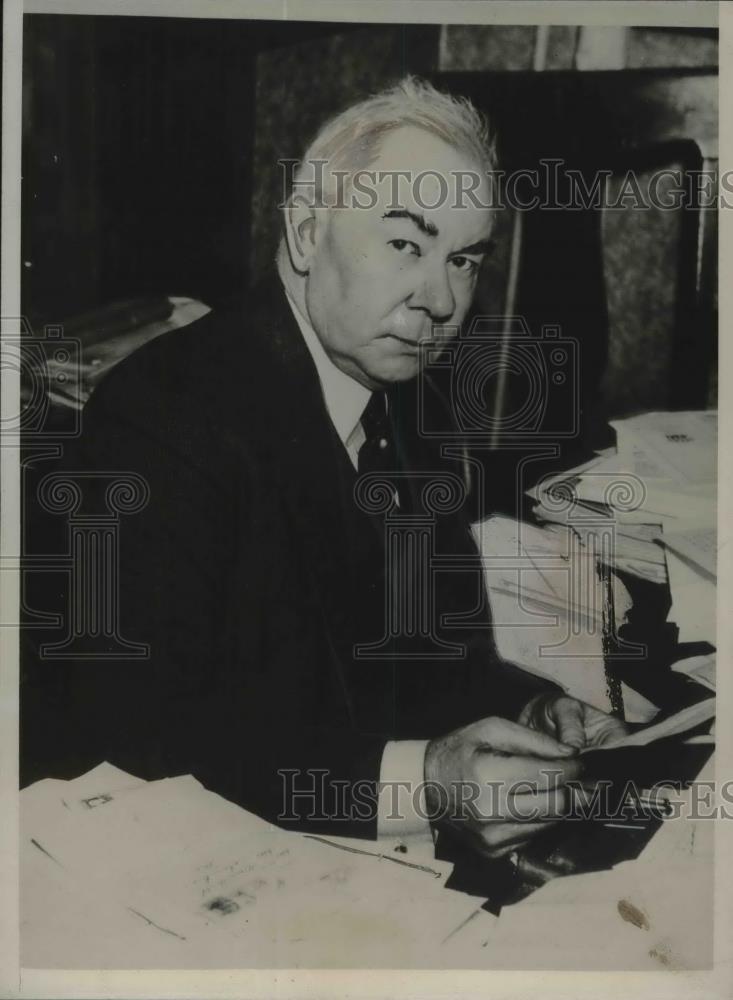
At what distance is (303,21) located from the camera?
180 centimetres

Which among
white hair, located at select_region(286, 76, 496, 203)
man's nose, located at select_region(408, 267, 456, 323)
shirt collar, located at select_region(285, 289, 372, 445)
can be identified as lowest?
shirt collar, located at select_region(285, 289, 372, 445)

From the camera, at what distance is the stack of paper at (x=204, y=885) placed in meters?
1.78

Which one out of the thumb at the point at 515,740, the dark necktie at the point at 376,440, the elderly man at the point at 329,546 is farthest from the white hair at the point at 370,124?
the thumb at the point at 515,740

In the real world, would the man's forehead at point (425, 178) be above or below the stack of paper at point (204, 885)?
above

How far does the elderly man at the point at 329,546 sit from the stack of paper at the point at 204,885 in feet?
0.19

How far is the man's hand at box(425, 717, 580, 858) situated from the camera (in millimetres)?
1794

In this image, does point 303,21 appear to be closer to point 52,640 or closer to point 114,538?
point 114,538

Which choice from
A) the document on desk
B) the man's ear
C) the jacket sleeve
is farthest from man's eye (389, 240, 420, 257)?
the document on desk

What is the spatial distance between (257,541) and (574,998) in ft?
3.31

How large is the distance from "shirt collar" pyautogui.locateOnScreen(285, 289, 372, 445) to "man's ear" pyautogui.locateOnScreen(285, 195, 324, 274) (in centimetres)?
12

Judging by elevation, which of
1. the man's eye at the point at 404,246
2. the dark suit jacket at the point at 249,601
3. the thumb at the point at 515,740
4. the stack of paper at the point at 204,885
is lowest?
the stack of paper at the point at 204,885

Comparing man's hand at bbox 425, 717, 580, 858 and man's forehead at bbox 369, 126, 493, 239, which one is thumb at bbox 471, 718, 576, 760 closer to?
man's hand at bbox 425, 717, 580, 858

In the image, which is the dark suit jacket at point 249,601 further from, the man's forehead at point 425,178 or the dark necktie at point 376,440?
the man's forehead at point 425,178

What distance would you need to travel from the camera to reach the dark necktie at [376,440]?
1.82 meters
